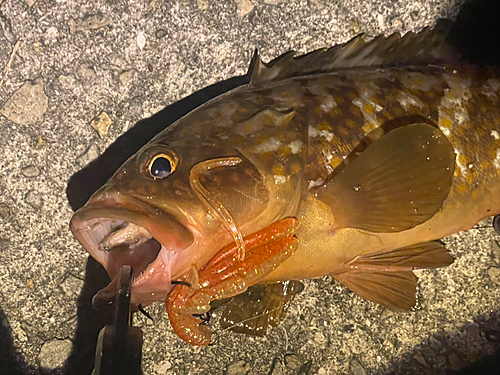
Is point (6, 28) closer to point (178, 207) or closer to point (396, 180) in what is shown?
point (178, 207)

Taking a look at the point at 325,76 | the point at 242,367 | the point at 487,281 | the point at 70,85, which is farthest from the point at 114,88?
the point at 487,281

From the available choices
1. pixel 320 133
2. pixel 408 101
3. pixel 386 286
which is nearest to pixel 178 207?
pixel 320 133

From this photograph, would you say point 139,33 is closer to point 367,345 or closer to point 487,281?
point 367,345

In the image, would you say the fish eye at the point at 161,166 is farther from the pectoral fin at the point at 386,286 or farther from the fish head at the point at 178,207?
the pectoral fin at the point at 386,286

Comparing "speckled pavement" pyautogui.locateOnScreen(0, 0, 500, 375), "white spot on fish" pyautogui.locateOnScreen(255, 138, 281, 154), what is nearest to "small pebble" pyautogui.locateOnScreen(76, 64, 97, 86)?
"speckled pavement" pyautogui.locateOnScreen(0, 0, 500, 375)

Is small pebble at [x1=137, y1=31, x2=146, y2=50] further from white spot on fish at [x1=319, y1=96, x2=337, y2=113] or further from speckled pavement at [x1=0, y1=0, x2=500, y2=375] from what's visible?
white spot on fish at [x1=319, y1=96, x2=337, y2=113]

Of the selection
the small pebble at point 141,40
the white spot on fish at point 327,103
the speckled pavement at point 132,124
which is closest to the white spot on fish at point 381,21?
the speckled pavement at point 132,124
